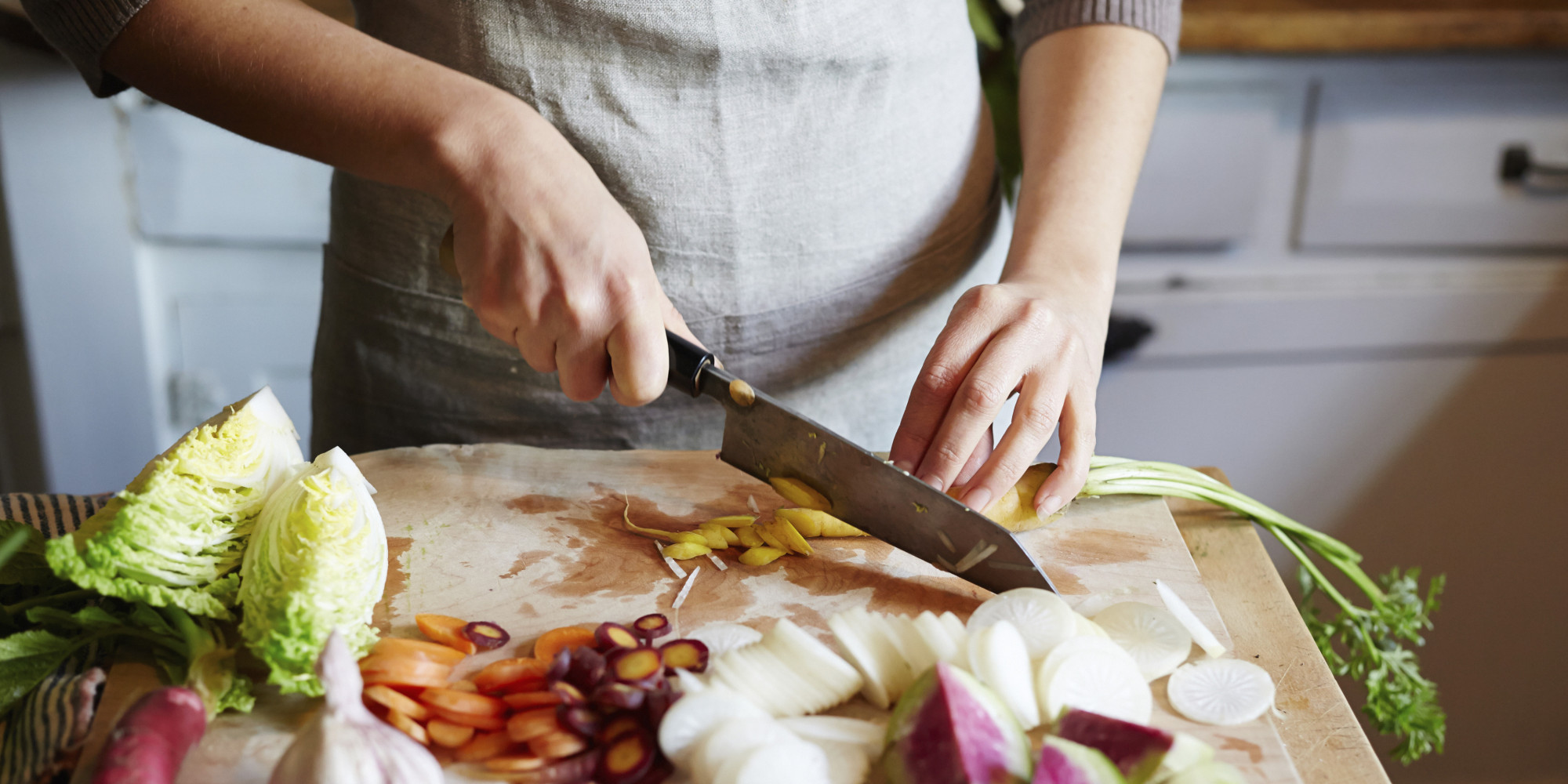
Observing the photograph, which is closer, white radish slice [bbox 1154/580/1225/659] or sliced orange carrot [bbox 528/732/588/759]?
sliced orange carrot [bbox 528/732/588/759]

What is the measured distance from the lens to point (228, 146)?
2.01 m

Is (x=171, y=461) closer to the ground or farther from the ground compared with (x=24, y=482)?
farther from the ground

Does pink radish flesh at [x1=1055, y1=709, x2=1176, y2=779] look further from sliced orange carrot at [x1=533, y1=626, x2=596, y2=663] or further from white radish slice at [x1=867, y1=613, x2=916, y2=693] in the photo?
sliced orange carrot at [x1=533, y1=626, x2=596, y2=663]

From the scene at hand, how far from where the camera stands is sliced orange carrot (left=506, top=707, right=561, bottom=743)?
0.81 metres

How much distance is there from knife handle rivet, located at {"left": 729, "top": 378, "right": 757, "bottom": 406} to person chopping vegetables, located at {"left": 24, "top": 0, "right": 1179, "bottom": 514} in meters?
0.09

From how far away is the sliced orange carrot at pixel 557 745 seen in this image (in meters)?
0.79

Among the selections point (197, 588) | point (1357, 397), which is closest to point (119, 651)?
point (197, 588)

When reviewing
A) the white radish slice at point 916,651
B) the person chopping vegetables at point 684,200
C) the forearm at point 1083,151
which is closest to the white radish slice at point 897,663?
the white radish slice at point 916,651

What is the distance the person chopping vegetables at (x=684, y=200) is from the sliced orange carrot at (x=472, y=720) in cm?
32

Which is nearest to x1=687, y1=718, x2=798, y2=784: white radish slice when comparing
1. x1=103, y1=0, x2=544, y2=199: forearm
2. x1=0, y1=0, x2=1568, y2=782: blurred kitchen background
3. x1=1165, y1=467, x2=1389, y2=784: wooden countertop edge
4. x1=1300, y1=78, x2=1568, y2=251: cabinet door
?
x1=1165, y1=467, x2=1389, y2=784: wooden countertop edge

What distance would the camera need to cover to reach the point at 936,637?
0.87 meters

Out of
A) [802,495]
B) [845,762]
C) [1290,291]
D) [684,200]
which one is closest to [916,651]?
[845,762]

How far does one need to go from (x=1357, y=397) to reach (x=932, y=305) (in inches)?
57.7

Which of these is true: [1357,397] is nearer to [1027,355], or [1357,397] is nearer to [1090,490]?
[1090,490]
